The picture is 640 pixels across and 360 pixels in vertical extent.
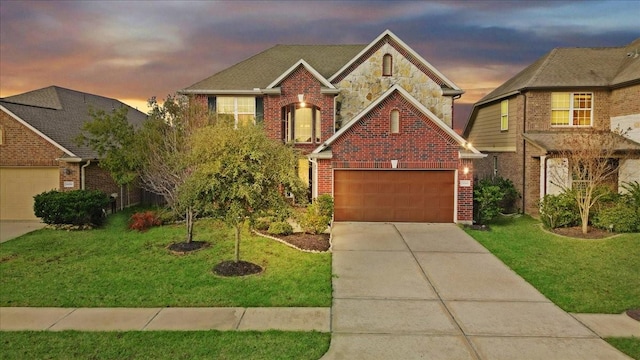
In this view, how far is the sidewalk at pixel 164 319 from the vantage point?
8.13 m

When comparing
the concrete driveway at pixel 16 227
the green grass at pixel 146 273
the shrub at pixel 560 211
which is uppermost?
the shrub at pixel 560 211

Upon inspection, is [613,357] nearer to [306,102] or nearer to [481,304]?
[481,304]

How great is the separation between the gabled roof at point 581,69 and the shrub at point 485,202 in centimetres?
578

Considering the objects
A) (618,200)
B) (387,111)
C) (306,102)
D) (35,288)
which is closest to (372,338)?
(35,288)

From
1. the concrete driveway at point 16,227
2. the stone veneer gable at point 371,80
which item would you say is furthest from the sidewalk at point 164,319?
the stone veneer gable at point 371,80

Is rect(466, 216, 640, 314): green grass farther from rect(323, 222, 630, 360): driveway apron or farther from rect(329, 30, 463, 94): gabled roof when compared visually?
rect(329, 30, 463, 94): gabled roof

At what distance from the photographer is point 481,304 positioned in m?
9.47

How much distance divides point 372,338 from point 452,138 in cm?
1191

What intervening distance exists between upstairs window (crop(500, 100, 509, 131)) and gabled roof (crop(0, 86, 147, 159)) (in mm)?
19569

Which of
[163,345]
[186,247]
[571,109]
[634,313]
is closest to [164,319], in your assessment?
[163,345]

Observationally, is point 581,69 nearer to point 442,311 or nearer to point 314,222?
point 314,222

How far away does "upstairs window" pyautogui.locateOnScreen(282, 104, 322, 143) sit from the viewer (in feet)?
75.0

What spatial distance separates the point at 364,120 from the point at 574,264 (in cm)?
899

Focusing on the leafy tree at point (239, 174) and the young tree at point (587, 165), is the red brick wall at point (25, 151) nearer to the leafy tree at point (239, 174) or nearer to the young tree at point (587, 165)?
the leafy tree at point (239, 174)
